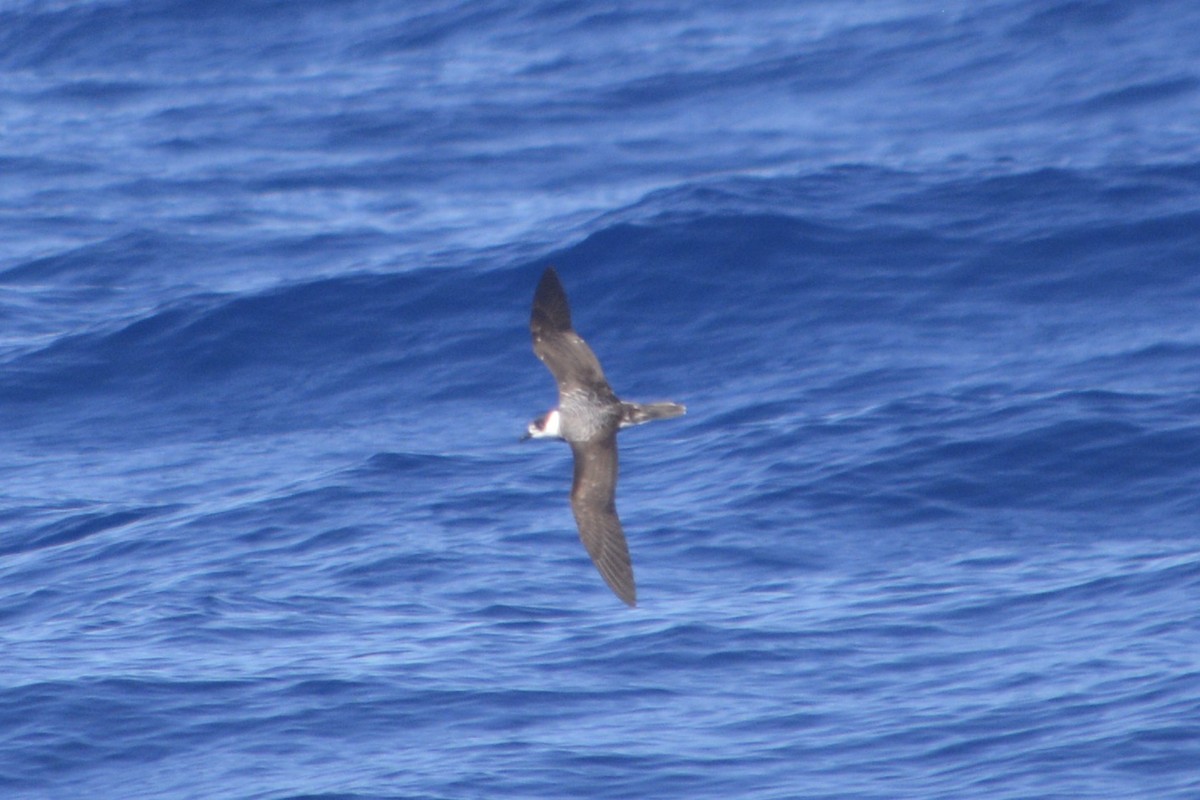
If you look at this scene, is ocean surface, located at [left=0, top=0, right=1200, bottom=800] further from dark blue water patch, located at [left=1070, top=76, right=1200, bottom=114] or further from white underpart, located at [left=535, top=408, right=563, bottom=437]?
white underpart, located at [left=535, top=408, right=563, bottom=437]

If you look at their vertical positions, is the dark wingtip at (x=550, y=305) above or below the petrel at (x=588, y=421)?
above

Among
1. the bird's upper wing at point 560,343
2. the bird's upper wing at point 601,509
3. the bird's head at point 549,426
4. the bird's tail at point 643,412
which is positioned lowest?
the bird's upper wing at point 601,509

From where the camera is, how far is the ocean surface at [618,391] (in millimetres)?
11203

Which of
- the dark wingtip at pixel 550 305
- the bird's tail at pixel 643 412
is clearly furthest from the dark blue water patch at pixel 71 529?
the bird's tail at pixel 643 412

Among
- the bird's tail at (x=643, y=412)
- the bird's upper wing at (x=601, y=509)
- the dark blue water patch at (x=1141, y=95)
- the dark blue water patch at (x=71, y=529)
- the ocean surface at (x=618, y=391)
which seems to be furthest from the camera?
the dark blue water patch at (x=1141, y=95)

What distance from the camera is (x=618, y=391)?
50.9 feet

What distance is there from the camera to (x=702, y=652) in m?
11.8

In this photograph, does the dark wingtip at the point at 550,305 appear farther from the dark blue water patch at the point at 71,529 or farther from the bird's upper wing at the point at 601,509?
the dark blue water patch at the point at 71,529

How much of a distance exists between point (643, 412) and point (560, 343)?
66 centimetres

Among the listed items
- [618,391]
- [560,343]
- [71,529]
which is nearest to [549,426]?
[560,343]

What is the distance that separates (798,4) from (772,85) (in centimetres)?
274

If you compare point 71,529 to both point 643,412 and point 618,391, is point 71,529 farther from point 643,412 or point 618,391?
point 643,412

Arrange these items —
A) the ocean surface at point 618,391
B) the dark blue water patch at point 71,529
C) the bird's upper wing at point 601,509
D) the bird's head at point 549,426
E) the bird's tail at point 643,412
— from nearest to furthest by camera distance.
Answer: the bird's upper wing at point 601,509 → the bird's tail at point 643,412 → the bird's head at point 549,426 → the ocean surface at point 618,391 → the dark blue water patch at point 71,529

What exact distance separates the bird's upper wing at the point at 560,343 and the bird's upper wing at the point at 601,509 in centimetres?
33
